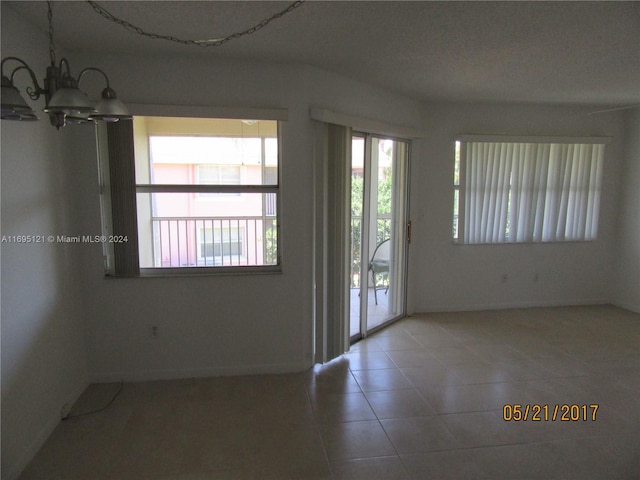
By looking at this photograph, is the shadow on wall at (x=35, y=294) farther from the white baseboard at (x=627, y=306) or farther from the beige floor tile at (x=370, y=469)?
the white baseboard at (x=627, y=306)

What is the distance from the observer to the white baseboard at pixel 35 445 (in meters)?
2.06

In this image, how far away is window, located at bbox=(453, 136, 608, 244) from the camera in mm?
4660

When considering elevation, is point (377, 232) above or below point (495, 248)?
above

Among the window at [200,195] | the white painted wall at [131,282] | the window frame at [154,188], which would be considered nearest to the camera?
the white painted wall at [131,282]

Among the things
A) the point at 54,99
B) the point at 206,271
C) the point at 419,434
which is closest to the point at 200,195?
the point at 206,271

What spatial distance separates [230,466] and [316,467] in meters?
0.47

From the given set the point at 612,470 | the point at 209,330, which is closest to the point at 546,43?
the point at 612,470

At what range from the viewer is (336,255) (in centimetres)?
337

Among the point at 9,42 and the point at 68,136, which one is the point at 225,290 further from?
the point at 9,42

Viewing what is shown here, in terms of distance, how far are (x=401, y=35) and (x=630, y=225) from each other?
4.28m

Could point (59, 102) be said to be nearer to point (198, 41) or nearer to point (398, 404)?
point (198, 41)

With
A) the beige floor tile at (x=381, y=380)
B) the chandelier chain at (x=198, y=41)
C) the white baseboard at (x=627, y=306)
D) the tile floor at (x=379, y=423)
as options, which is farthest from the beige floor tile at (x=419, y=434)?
the white baseboard at (x=627, y=306)

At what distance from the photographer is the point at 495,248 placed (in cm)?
487

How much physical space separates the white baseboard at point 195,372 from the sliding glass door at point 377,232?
891mm
